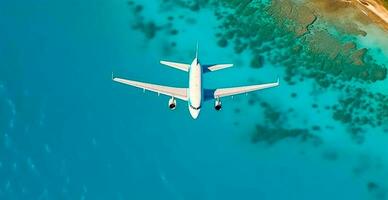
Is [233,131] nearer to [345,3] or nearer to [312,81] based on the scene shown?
[312,81]

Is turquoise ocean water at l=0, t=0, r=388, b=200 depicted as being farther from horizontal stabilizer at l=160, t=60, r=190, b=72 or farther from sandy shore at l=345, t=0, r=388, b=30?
sandy shore at l=345, t=0, r=388, b=30

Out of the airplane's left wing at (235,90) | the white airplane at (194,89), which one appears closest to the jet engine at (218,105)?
the white airplane at (194,89)

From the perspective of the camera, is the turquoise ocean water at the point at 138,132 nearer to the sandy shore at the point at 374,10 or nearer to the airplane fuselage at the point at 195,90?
the airplane fuselage at the point at 195,90

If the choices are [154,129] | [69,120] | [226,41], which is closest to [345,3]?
[226,41]

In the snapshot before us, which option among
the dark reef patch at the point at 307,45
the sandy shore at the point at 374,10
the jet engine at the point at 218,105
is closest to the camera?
the jet engine at the point at 218,105

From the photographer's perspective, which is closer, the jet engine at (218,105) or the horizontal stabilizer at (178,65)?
the horizontal stabilizer at (178,65)
